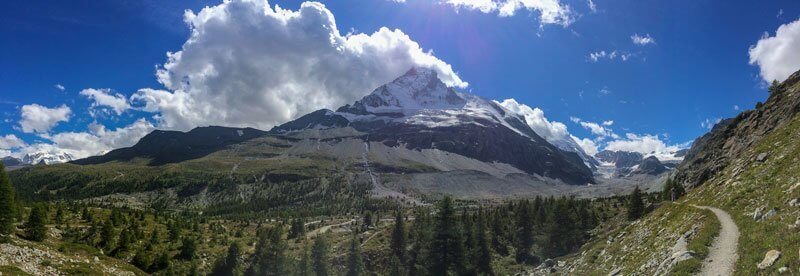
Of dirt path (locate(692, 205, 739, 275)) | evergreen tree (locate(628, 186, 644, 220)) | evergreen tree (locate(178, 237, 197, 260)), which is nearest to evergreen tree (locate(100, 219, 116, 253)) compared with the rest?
evergreen tree (locate(178, 237, 197, 260))

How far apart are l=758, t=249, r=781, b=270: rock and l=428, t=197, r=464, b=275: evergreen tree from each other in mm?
56489

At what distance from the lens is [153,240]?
83.2 m

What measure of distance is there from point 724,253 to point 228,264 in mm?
82718

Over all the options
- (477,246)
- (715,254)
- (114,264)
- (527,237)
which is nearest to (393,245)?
(477,246)

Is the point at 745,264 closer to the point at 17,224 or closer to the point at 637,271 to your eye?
the point at 637,271

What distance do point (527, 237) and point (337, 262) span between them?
44467mm

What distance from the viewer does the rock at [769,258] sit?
19.2 meters

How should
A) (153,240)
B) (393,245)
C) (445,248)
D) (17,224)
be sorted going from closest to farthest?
1. (17,224)
2. (445,248)
3. (153,240)
4. (393,245)

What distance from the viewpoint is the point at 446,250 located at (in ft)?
247

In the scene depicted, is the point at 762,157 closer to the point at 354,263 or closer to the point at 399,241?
the point at 399,241

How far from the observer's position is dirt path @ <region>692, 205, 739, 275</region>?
22484 mm

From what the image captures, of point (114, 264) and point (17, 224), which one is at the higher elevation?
point (17, 224)

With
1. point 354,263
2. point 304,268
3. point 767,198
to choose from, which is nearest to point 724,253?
point 767,198

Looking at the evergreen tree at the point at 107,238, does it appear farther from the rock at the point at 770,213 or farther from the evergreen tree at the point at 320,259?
the rock at the point at 770,213
